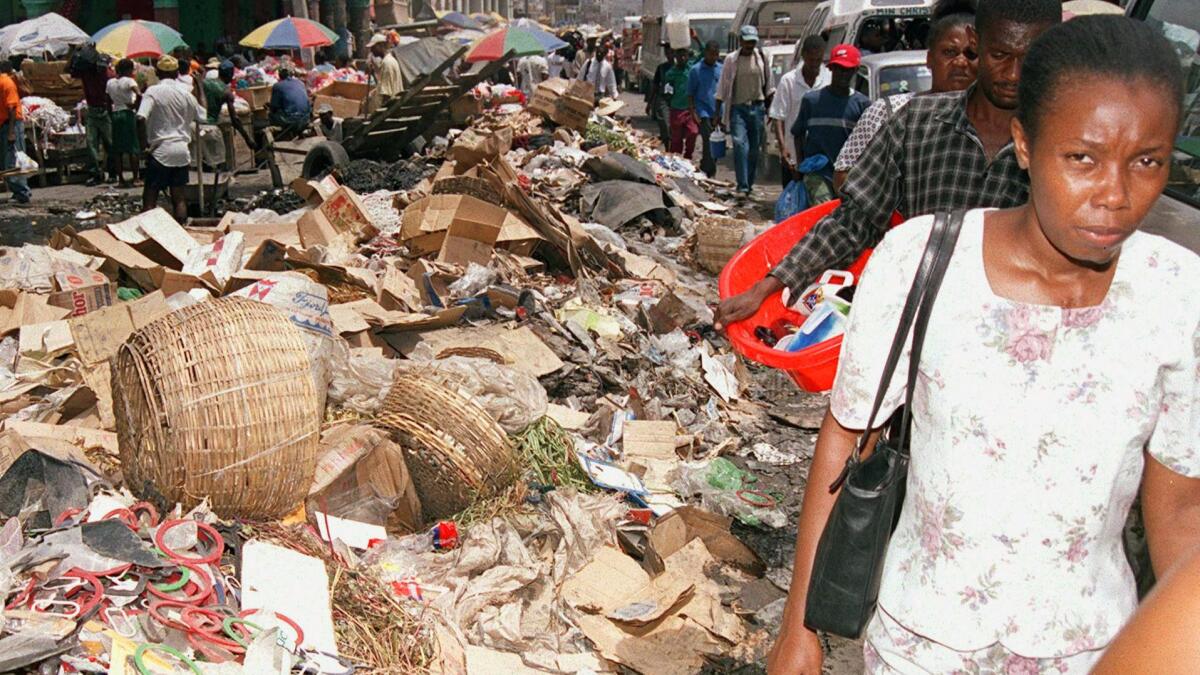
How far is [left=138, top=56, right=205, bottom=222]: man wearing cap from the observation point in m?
10.2

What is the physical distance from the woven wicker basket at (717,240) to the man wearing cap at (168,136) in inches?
202

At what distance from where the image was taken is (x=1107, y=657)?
0.81 meters

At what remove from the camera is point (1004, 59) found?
255cm

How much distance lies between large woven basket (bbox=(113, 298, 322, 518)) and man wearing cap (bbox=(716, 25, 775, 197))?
919 centimetres

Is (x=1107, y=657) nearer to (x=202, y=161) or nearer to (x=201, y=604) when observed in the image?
(x=201, y=604)

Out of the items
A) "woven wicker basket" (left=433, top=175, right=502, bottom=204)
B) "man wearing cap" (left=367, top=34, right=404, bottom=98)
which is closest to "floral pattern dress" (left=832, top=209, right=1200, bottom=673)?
"woven wicker basket" (left=433, top=175, right=502, bottom=204)

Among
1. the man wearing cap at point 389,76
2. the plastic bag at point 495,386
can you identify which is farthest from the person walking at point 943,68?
the man wearing cap at point 389,76

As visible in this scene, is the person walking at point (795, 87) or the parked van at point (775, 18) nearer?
the person walking at point (795, 87)

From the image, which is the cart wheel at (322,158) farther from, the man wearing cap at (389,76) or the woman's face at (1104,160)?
the woman's face at (1104,160)

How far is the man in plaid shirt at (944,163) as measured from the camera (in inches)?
101

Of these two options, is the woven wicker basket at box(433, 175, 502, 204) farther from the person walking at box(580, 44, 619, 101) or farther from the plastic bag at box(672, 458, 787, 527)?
the person walking at box(580, 44, 619, 101)

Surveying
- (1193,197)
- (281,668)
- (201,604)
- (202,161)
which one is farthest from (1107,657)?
(202,161)

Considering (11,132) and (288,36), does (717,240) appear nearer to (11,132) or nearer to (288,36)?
(11,132)

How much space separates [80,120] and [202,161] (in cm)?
419
